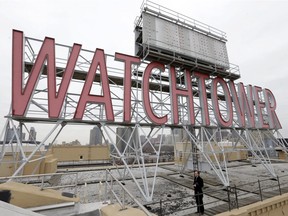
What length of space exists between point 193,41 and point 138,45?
5.19 m

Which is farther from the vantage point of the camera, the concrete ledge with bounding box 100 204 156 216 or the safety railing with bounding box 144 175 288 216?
the safety railing with bounding box 144 175 288 216

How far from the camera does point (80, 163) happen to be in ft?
94.2

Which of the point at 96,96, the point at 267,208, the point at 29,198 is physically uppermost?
the point at 96,96

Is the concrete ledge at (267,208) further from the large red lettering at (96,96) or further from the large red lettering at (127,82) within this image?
the large red lettering at (96,96)

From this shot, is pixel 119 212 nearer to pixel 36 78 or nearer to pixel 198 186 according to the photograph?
pixel 198 186

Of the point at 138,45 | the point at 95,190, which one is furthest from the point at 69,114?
the point at 138,45

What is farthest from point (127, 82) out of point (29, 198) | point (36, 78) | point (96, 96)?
point (29, 198)

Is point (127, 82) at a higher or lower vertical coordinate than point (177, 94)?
higher

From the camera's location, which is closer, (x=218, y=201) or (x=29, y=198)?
(x=29, y=198)

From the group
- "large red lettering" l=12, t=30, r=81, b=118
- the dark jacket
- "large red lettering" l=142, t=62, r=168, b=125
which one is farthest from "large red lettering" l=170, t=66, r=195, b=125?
"large red lettering" l=12, t=30, r=81, b=118

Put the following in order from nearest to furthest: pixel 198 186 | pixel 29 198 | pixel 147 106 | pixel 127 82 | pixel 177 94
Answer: pixel 29 198, pixel 198 186, pixel 127 82, pixel 147 106, pixel 177 94

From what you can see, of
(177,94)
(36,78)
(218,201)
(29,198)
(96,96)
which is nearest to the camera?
(29,198)

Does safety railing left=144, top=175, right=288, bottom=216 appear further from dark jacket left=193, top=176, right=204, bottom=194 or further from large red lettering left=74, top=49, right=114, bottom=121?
large red lettering left=74, top=49, right=114, bottom=121

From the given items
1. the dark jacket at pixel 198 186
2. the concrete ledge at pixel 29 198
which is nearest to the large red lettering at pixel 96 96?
the concrete ledge at pixel 29 198
